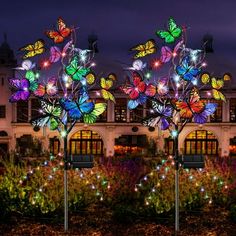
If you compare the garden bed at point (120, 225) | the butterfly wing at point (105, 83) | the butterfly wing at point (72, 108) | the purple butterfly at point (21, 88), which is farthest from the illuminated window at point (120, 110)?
the butterfly wing at point (72, 108)

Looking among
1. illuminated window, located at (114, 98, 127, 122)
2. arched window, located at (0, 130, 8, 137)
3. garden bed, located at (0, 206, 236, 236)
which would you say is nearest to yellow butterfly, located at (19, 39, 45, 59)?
garden bed, located at (0, 206, 236, 236)

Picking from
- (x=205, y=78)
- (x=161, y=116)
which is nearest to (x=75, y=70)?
(x=161, y=116)

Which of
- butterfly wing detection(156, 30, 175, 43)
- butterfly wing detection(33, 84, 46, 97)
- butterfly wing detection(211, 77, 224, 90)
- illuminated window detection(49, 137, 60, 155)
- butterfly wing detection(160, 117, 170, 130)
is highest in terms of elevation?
butterfly wing detection(156, 30, 175, 43)

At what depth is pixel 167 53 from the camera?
10805mm

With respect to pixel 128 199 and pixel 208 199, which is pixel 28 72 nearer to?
pixel 128 199

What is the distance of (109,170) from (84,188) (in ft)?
5.05

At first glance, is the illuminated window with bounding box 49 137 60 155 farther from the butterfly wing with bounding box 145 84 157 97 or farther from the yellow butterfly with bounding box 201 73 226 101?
the yellow butterfly with bounding box 201 73 226 101

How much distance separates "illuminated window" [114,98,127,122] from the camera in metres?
41.3

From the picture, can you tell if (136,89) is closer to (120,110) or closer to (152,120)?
(152,120)

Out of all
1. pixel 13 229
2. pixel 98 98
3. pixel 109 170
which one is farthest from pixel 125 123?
pixel 13 229

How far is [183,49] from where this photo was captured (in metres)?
11.0

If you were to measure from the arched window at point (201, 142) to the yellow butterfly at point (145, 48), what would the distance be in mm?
30573

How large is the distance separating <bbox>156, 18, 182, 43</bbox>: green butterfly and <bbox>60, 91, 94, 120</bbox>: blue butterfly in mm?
2044

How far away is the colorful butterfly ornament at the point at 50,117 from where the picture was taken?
10.9 meters
